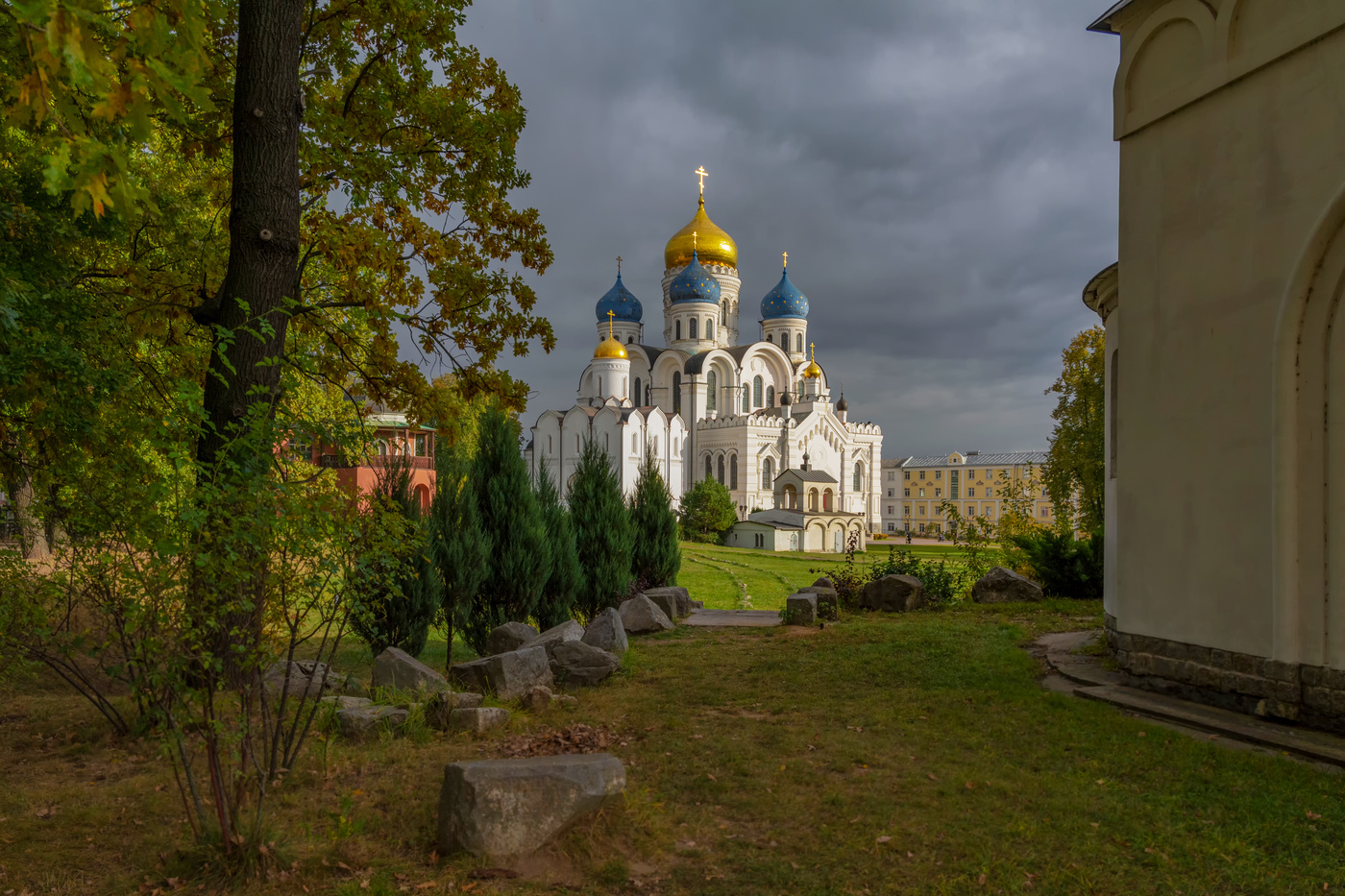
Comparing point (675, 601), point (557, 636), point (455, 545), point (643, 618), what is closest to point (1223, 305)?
point (557, 636)

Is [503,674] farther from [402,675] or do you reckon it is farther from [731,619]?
[731,619]

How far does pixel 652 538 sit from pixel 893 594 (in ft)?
13.7

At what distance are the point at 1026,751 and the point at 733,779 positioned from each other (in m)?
2.03

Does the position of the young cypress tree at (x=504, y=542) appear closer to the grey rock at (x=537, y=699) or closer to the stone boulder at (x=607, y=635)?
the stone boulder at (x=607, y=635)

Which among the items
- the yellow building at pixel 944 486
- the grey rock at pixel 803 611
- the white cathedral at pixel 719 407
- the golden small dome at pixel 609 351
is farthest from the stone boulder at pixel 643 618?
the yellow building at pixel 944 486

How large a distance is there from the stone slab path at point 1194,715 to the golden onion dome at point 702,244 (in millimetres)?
48800

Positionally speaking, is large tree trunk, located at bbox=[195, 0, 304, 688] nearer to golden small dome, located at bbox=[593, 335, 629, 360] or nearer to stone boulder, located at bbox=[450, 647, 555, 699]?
stone boulder, located at bbox=[450, 647, 555, 699]

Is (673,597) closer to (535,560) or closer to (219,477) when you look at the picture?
(535,560)

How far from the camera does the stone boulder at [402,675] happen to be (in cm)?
672

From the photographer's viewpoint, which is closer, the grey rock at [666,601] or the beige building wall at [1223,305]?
the beige building wall at [1223,305]

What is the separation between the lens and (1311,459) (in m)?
5.95

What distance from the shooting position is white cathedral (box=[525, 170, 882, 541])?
1874 inches

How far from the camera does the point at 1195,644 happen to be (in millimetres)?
6676

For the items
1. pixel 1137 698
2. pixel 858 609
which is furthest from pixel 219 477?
pixel 858 609
